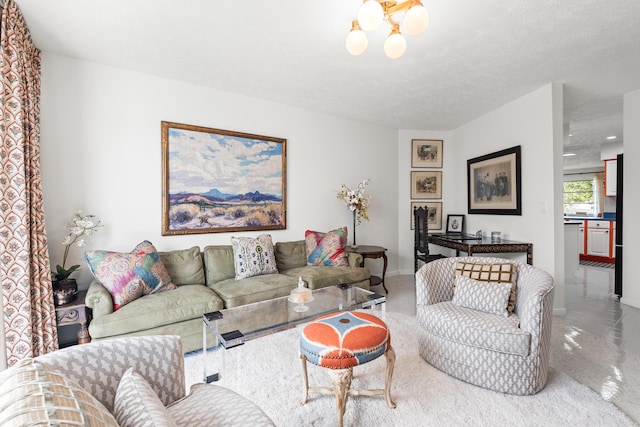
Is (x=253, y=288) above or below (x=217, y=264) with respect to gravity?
below

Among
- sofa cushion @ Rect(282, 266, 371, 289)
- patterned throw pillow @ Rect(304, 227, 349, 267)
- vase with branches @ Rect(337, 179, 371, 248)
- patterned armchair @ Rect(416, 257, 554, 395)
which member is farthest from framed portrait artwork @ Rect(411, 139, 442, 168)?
patterned armchair @ Rect(416, 257, 554, 395)

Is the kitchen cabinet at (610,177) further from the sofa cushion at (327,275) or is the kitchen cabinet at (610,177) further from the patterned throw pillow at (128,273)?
the patterned throw pillow at (128,273)

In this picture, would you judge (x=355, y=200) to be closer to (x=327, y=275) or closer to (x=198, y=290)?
(x=327, y=275)

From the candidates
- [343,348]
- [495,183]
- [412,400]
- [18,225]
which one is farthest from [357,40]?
[495,183]

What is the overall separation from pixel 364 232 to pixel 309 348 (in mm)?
3145

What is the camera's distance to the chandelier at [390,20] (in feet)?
5.41

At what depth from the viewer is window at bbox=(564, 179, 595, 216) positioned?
776 cm

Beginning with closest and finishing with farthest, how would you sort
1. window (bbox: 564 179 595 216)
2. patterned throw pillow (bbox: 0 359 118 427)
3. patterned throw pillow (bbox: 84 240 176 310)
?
patterned throw pillow (bbox: 0 359 118 427) → patterned throw pillow (bbox: 84 240 176 310) → window (bbox: 564 179 595 216)

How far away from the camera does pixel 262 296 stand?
8.95ft

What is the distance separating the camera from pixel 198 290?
263 cm

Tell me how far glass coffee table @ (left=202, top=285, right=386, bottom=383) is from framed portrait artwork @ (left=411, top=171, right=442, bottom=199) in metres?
2.90

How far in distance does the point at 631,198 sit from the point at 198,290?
5191 mm

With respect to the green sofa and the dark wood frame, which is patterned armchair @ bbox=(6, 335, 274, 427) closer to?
the green sofa

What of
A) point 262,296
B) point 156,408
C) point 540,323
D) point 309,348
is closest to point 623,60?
point 540,323
